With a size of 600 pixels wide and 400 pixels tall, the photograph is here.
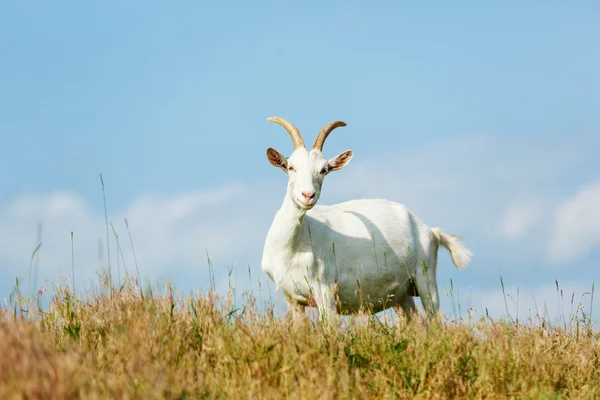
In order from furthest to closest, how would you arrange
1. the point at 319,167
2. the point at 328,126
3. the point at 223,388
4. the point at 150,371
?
1. the point at 328,126
2. the point at 319,167
3. the point at 223,388
4. the point at 150,371

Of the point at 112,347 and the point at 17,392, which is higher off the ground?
the point at 112,347

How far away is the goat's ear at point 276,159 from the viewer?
9141mm

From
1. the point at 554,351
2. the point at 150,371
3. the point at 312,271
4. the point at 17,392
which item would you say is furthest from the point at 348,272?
the point at 17,392

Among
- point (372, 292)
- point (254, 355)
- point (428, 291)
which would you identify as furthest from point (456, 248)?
point (254, 355)

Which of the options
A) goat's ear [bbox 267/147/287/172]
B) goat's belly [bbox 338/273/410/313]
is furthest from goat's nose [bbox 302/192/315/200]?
goat's belly [bbox 338/273/410/313]

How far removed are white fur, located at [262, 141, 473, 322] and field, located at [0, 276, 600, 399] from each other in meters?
2.01

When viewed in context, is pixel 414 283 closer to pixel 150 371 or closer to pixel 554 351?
pixel 554 351

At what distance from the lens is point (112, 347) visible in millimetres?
5316

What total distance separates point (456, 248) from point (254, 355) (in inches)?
264

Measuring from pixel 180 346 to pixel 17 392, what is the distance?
218 centimetres

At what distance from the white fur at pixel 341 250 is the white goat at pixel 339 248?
0.01 m

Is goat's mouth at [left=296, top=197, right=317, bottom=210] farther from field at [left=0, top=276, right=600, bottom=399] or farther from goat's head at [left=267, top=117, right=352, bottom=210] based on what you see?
field at [left=0, top=276, right=600, bottom=399]

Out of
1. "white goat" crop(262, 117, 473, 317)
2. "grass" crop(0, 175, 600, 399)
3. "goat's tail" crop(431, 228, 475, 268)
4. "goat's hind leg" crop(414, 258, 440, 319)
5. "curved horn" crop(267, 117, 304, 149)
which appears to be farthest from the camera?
"goat's tail" crop(431, 228, 475, 268)

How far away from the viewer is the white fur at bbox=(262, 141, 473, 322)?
29.8 feet
